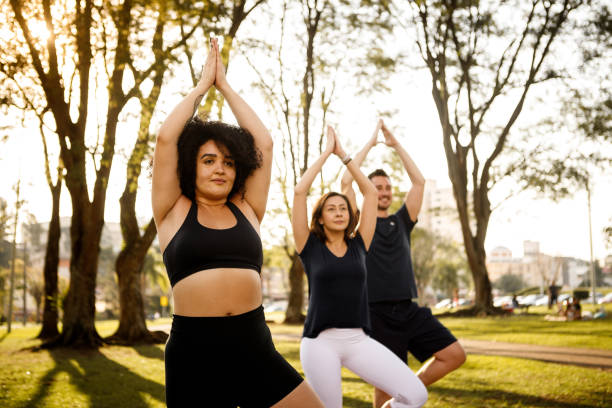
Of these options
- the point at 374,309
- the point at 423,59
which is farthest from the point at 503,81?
the point at 374,309

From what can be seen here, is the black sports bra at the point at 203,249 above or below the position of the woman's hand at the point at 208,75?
below

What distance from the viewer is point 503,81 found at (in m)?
23.4

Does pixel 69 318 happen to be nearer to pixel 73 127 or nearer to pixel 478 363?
pixel 73 127

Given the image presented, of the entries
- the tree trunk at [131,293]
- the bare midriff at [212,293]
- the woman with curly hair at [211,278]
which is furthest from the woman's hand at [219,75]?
the tree trunk at [131,293]

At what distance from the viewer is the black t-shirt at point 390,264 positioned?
519cm

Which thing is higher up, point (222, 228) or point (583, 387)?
point (222, 228)

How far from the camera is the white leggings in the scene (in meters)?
4.15

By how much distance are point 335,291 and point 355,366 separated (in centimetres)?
53

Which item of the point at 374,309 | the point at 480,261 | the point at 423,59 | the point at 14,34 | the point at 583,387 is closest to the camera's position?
the point at 374,309

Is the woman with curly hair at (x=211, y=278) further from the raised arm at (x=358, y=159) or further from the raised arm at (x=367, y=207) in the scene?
the raised arm at (x=358, y=159)

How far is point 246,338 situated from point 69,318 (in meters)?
14.3

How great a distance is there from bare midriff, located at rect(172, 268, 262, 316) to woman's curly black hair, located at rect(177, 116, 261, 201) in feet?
1.44

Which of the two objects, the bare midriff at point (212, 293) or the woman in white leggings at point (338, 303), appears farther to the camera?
the woman in white leggings at point (338, 303)

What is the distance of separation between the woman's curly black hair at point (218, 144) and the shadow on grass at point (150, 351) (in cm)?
1089
